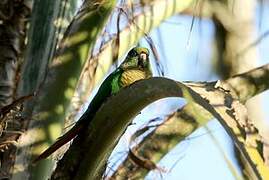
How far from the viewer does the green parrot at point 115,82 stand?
1.79 m

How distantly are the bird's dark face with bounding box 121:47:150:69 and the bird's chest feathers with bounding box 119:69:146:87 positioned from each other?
0.13 feet

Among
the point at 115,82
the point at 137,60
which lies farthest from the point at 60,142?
the point at 137,60

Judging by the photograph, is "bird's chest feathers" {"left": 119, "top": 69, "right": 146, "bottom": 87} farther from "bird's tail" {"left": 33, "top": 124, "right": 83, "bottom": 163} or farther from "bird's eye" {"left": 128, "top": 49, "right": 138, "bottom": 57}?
"bird's tail" {"left": 33, "top": 124, "right": 83, "bottom": 163}

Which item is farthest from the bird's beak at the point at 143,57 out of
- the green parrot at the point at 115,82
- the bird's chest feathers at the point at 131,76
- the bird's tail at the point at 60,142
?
the bird's tail at the point at 60,142

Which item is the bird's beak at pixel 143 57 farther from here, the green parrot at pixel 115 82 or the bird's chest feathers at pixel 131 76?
the bird's chest feathers at pixel 131 76

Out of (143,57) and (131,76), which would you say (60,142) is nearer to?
(131,76)

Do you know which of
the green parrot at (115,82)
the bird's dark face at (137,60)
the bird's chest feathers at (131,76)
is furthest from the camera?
the bird's dark face at (137,60)

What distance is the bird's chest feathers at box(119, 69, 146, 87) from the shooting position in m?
2.15

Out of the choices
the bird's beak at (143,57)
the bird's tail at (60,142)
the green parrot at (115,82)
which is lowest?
the bird's tail at (60,142)

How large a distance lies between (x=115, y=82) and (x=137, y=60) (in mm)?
311

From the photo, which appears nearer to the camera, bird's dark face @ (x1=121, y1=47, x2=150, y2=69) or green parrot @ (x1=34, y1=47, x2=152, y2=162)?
green parrot @ (x1=34, y1=47, x2=152, y2=162)

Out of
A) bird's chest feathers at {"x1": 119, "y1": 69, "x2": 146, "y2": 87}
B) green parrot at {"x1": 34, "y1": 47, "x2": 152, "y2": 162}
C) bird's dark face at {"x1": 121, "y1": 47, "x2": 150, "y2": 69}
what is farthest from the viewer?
bird's dark face at {"x1": 121, "y1": 47, "x2": 150, "y2": 69}

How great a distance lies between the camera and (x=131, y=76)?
223 centimetres

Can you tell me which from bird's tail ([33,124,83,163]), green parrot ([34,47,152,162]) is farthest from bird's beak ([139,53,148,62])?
bird's tail ([33,124,83,163])
